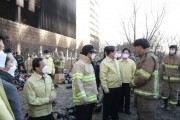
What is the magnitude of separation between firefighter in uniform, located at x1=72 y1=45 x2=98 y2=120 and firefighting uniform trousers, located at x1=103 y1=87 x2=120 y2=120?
1.78m

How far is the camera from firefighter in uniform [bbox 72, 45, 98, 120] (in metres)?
5.54

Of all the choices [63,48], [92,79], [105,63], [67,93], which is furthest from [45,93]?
[63,48]

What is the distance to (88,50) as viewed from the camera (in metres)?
5.83

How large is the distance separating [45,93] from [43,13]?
124 feet

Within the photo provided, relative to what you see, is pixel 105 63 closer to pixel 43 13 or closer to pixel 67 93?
pixel 67 93

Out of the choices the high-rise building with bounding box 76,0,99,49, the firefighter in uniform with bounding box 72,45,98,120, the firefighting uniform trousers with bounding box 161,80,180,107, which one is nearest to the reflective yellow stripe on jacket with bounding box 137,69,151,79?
the firefighter in uniform with bounding box 72,45,98,120

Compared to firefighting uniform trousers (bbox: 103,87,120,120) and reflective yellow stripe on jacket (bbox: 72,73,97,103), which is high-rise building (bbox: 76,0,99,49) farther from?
reflective yellow stripe on jacket (bbox: 72,73,97,103)

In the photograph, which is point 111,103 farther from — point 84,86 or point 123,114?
point 84,86

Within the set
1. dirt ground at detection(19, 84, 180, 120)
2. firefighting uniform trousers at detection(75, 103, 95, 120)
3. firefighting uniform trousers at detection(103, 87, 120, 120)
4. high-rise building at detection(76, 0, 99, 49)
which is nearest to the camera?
firefighting uniform trousers at detection(75, 103, 95, 120)

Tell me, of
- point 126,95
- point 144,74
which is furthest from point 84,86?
point 126,95

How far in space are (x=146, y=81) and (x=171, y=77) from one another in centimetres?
381

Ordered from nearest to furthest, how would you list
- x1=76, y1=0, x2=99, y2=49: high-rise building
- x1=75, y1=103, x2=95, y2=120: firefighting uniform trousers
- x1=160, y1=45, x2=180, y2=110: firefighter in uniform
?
x1=75, y1=103, x2=95, y2=120: firefighting uniform trousers
x1=160, y1=45, x2=180, y2=110: firefighter in uniform
x1=76, y1=0, x2=99, y2=49: high-rise building

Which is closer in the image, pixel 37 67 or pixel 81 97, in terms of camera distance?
pixel 37 67

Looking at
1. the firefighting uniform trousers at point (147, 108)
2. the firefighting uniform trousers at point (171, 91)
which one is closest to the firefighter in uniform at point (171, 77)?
the firefighting uniform trousers at point (171, 91)
